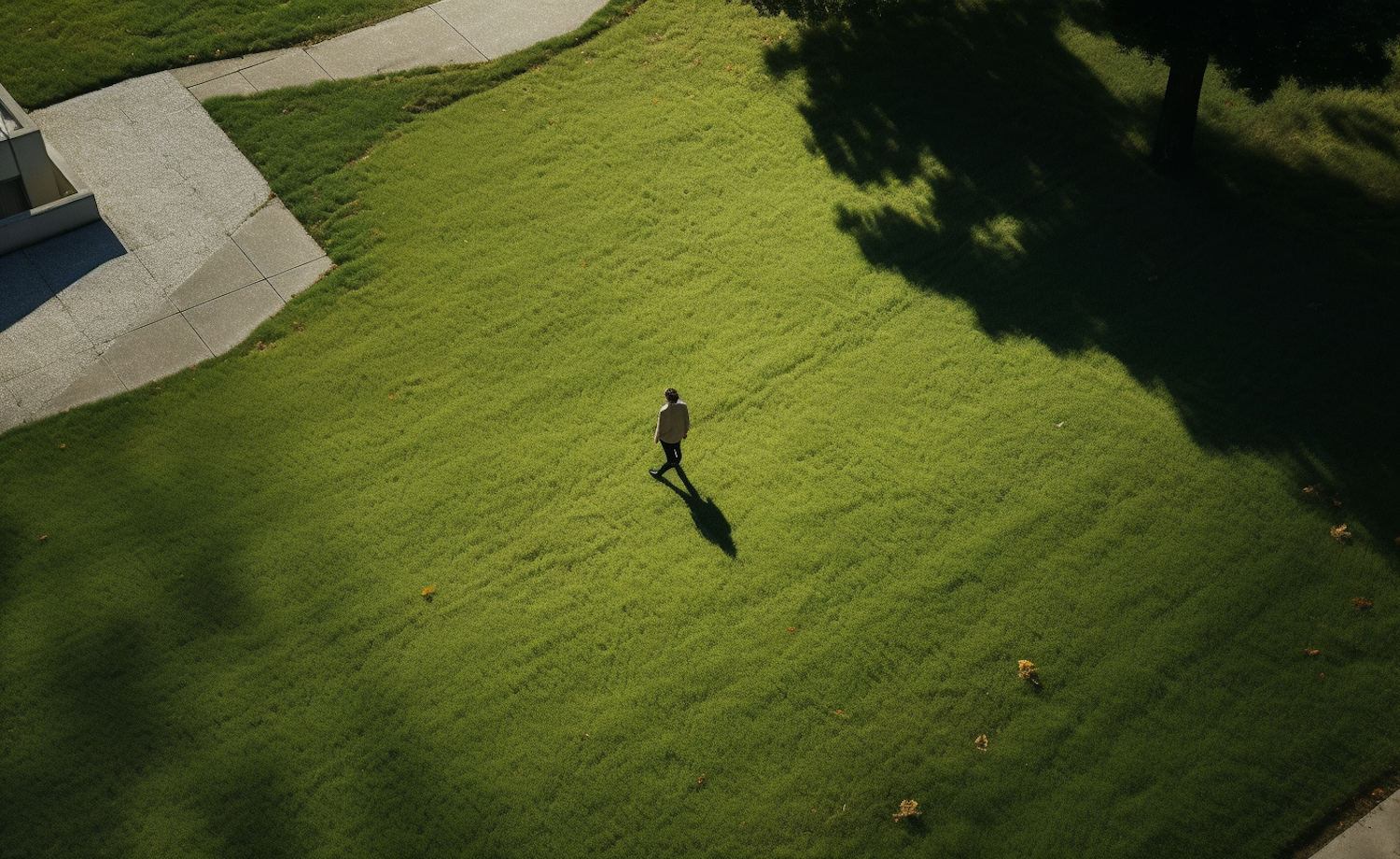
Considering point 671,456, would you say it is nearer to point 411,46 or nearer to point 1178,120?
point 1178,120

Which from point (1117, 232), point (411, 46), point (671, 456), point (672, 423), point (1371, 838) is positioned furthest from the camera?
point (411, 46)

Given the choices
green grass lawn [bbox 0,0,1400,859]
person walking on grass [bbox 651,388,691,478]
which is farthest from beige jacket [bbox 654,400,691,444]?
green grass lawn [bbox 0,0,1400,859]

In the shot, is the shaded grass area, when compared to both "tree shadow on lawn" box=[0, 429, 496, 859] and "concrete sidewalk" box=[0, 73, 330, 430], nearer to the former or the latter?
"concrete sidewalk" box=[0, 73, 330, 430]

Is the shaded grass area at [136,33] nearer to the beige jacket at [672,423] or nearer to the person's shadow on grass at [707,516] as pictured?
the beige jacket at [672,423]

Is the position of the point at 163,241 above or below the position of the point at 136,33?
below

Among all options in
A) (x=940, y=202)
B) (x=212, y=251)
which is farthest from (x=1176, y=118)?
(x=212, y=251)

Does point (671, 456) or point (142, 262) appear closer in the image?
point (671, 456)

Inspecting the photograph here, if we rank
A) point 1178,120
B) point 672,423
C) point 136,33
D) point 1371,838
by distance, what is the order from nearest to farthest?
point 1371,838 → point 672,423 → point 1178,120 → point 136,33

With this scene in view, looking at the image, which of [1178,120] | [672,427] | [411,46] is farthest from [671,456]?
[411,46]
